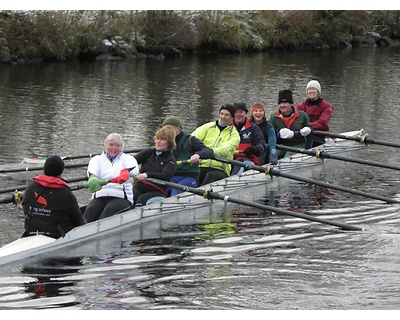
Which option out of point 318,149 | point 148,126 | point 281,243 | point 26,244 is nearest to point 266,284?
point 281,243

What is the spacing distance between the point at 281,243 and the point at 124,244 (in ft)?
6.99

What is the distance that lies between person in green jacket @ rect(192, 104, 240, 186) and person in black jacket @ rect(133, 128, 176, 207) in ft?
4.77

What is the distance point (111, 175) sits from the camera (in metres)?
11.5

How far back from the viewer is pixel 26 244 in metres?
10.2

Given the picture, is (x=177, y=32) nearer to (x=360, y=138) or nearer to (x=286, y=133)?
(x=360, y=138)

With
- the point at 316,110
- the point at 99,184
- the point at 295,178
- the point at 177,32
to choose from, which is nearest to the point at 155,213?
the point at 99,184

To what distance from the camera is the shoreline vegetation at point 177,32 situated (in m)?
33.9

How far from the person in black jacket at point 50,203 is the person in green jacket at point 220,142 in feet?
12.8

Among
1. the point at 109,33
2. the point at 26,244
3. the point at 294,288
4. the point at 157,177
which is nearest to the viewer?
the point at 294,288

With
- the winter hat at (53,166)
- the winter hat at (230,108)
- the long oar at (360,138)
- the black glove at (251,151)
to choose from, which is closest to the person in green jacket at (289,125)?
the long oar at (360,138)

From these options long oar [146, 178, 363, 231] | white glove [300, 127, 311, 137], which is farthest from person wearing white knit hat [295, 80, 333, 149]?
long oar [146, 178, 363, 231]

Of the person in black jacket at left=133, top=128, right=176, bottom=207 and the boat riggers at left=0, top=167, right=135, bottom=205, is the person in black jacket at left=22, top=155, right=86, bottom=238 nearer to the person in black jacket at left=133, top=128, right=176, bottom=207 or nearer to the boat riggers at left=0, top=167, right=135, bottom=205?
the boat riggers at left=0, top=167, right=135, bottom=205

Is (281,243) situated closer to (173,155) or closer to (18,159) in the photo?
(173,155)

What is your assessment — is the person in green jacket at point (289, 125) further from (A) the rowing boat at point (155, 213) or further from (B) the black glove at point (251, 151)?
(B) the black glove at point (251, 151)
